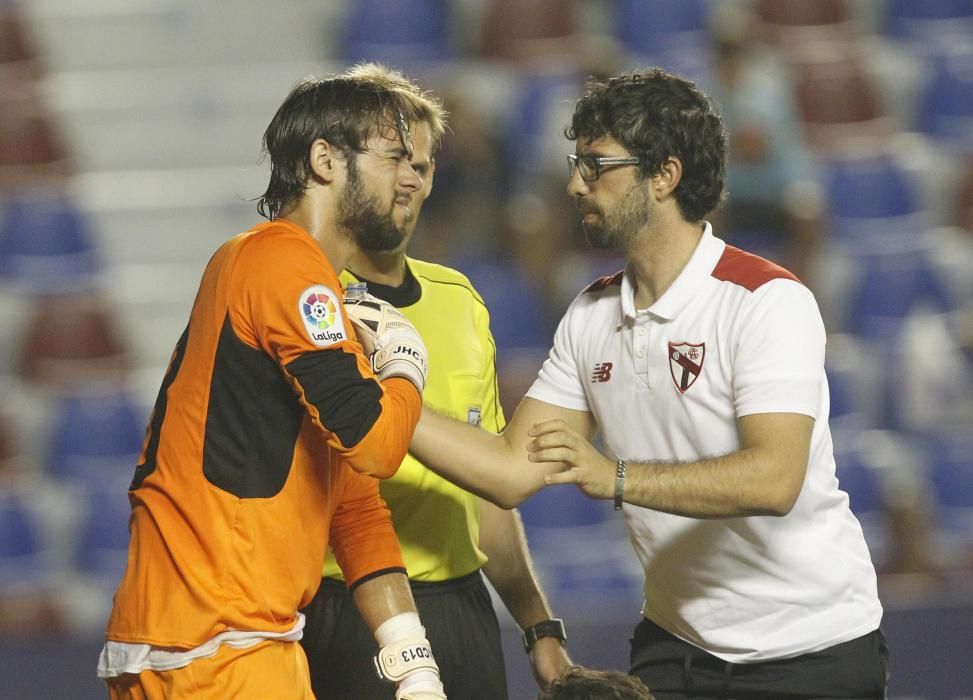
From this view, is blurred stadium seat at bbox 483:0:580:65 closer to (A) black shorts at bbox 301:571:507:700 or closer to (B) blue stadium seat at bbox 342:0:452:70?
(B) blue stadium seat at bbox 342:0:452:70

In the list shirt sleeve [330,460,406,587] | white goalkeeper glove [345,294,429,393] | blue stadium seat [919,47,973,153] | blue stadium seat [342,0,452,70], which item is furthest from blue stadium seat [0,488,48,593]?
blue stadium seat [919,47,973,153]

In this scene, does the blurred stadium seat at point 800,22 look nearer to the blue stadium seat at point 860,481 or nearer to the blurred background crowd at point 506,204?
the blurred background crowd at point 506,204

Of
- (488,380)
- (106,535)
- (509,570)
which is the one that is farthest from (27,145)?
(509,570)

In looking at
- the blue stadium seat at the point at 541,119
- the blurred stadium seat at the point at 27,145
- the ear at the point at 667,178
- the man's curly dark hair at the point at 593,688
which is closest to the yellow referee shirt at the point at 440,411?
the ear at the point at 667,178

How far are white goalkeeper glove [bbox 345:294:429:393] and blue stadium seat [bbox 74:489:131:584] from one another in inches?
165


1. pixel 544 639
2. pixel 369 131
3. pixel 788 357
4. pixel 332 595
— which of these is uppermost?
pixel 369 131

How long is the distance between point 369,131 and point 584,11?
5.66 meters

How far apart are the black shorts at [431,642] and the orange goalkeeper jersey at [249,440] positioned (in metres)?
0.60

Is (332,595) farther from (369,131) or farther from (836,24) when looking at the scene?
(836,24)

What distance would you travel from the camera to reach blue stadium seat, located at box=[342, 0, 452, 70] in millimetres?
8117

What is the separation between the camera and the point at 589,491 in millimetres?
2822

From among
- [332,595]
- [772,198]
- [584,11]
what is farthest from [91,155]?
[332,595]

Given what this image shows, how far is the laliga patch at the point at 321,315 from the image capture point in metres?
2.52

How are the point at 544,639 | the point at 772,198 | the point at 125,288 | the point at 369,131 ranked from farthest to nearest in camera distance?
the point at 125,288
the point at 772,198
the point at 544,639
the point at 369,131
